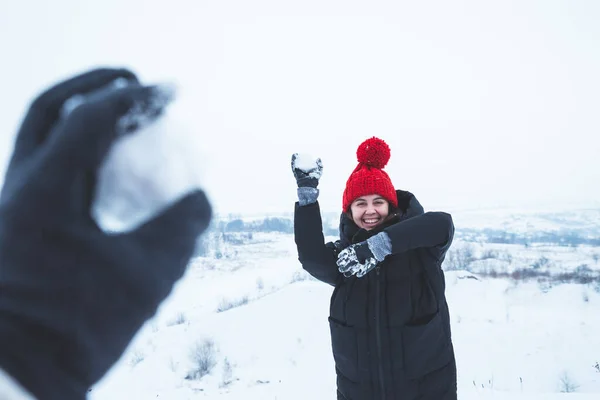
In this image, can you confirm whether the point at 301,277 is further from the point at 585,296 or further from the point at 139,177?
the point at 139,177

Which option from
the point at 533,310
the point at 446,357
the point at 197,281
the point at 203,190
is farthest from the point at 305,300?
the point at 197,281

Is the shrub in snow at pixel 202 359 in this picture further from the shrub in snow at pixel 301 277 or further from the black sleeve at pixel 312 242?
the shrub in snow at pixel 301 277

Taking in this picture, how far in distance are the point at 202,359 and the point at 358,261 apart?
6.88 m

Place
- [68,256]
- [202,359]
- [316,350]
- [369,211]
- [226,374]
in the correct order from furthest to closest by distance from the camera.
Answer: [316,350], [202,359], [226,374], [369,211], [68,256]

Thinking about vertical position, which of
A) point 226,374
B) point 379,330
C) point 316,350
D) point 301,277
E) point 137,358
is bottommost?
point 301,277

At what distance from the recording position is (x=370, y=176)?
192 centimetres

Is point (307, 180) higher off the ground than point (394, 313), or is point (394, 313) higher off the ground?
point (307, 180)

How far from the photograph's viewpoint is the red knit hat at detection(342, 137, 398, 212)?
1.91 m

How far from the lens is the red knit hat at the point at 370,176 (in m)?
1.91

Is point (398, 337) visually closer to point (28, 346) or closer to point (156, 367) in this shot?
point (28, 346)

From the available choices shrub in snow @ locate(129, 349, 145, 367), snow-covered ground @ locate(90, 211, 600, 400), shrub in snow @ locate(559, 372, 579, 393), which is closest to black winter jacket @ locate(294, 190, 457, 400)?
snow-covered ground @ locate(90, 211, 600, 400)

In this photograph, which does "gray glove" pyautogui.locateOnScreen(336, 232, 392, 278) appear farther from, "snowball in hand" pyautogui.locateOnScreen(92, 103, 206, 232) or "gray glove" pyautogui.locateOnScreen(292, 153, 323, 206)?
"snowball in hand" pyautogui.locateOnScreen(92, 103, 206, 232)

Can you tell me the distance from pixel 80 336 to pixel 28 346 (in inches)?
1.5

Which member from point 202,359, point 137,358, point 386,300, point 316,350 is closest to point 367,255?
point 386,300
